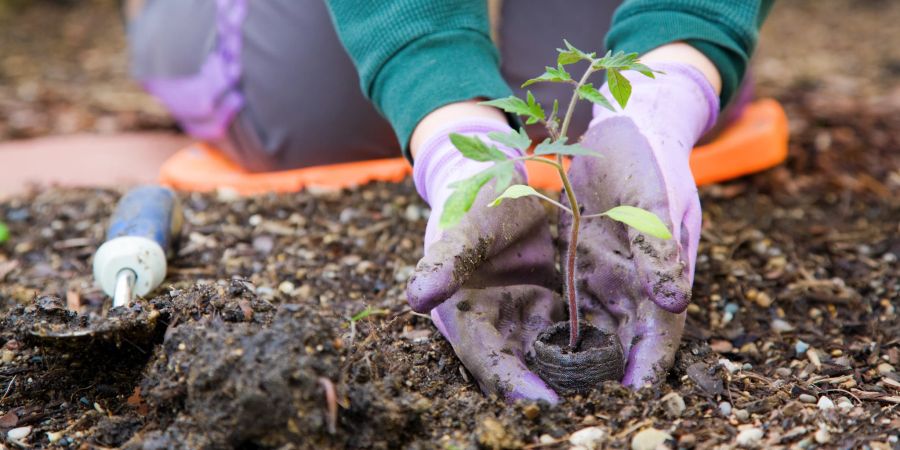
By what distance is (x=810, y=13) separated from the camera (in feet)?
14.8

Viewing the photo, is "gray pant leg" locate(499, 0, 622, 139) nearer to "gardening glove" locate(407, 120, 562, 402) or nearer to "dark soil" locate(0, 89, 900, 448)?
"dark soil" locate(0, 89, 900, 448)

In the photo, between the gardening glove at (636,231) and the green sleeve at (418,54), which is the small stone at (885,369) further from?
the green sleeve at (418,54)

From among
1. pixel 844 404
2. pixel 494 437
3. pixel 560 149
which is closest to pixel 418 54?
pixel 560 149

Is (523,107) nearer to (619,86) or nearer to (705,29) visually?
(619,86)

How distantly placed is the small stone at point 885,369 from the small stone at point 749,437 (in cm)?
32

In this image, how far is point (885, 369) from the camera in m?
1.20

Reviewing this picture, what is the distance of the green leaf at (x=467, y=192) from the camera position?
820mm

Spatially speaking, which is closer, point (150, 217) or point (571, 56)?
point (571, 56)

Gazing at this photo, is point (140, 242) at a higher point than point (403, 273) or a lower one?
higher

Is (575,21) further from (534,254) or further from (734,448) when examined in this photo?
(734,448)

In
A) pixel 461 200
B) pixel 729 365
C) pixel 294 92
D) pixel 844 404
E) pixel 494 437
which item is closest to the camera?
pixel 461 200

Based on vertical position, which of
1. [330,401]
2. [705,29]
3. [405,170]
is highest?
[705,29]

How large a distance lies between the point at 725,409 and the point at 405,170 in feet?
3.45

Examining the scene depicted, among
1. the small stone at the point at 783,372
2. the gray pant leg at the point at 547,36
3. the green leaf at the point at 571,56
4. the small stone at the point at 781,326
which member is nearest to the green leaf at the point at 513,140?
the green leaf at the point at 571,56
